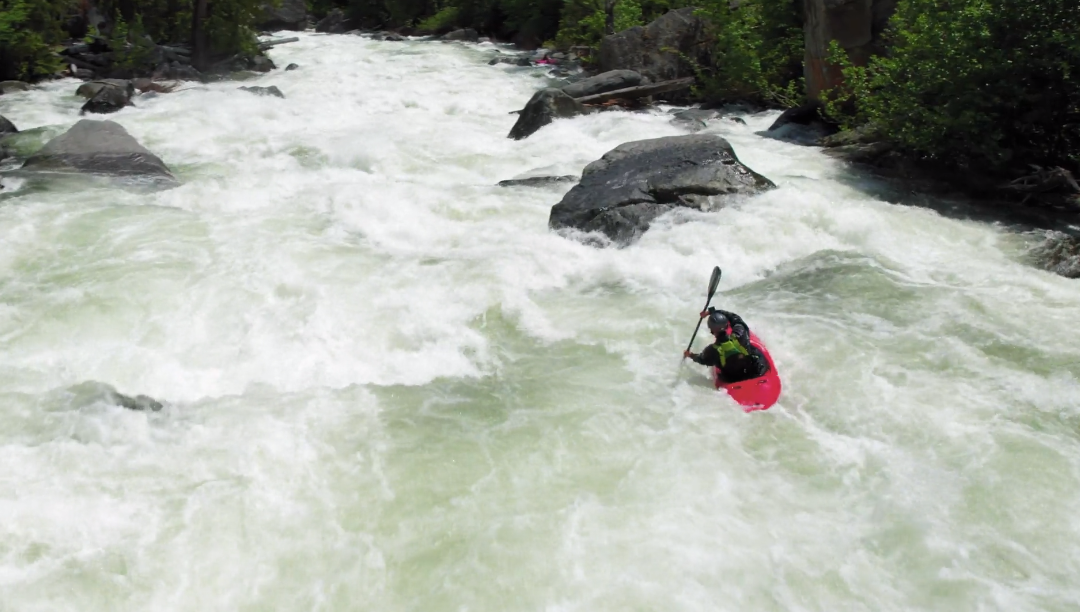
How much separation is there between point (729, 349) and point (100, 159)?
780 centimetres

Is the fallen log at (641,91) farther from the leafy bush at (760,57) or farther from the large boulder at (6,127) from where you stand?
the large boulder at (6,127)

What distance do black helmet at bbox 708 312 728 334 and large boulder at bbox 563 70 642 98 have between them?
9.72 metres

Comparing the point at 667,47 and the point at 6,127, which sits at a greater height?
the point at 667,47

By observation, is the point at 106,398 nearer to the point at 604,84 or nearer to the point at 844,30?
the point at 604,84

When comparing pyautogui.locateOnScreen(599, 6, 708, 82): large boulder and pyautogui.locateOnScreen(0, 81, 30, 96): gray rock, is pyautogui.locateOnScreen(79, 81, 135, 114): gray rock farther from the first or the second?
pyautogui.locateOnScreen(599, 6, 708, 82): large boulder

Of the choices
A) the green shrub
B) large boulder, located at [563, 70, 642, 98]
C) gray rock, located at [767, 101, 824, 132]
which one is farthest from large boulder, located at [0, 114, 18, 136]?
the green shrub

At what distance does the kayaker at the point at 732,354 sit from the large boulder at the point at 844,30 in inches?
337

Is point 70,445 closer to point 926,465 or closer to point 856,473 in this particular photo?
point 856,473

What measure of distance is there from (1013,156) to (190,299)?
9.01 m

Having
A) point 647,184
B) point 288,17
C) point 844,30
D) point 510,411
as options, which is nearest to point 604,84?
point 844,30

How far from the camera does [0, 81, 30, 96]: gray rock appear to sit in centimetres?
1428

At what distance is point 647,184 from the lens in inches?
337

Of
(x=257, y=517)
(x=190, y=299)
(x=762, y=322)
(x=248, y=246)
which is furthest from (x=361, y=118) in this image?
(x=257, y=517)

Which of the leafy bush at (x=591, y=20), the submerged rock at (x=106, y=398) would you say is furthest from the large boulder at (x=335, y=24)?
the submerged rock at (x=106, y=398)
